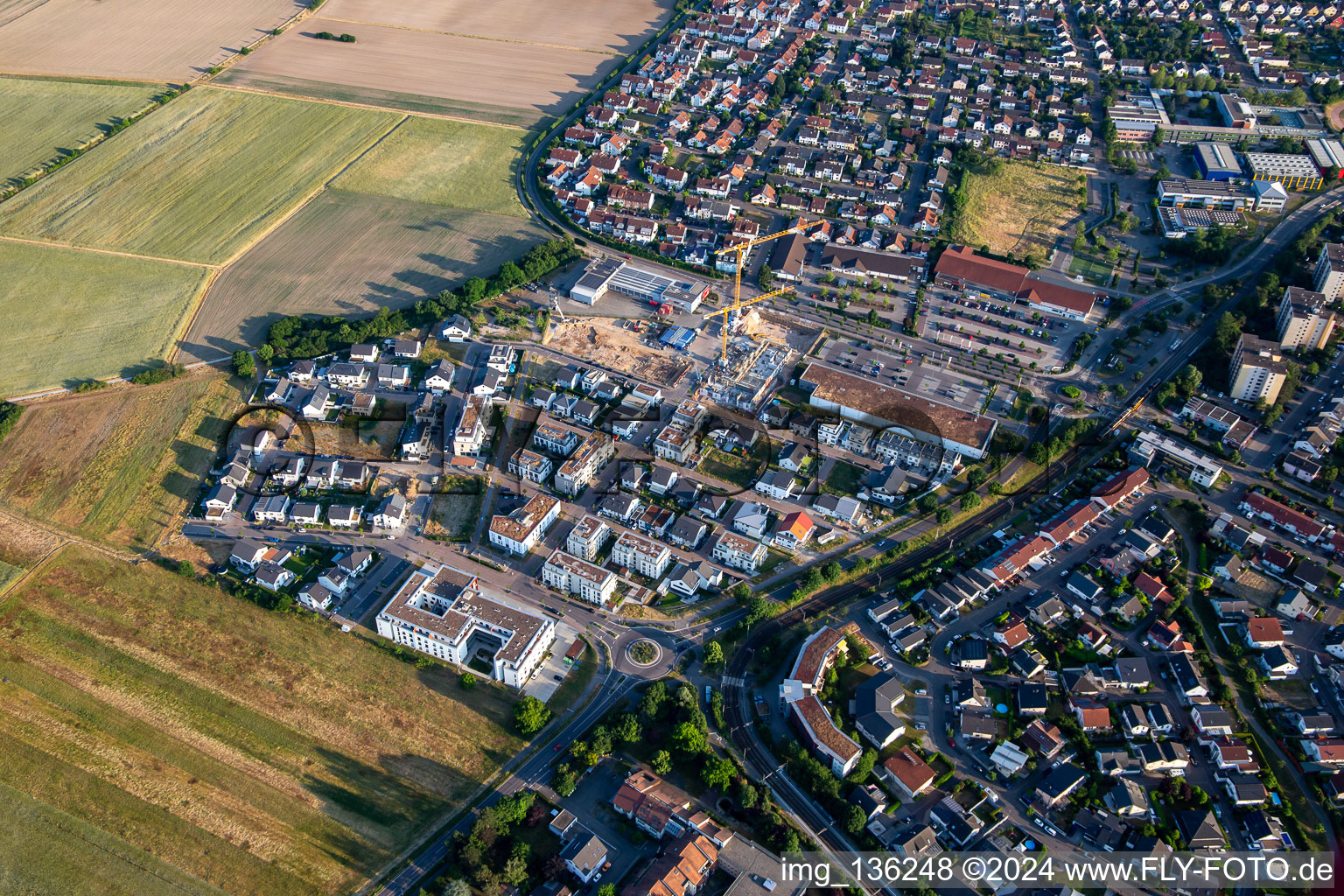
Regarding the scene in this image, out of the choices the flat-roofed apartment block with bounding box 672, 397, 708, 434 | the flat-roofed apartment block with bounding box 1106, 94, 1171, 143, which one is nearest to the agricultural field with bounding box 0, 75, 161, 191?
the flat-roofed apartment block with bounding box 672, 397, 708, 434

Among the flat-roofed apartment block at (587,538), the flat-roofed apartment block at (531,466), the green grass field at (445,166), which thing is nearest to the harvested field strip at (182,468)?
the flat-roofed apartment block at (531,466)

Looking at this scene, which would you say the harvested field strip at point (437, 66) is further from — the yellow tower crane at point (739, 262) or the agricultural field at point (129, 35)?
the yellow tower crane at point (739, 262)

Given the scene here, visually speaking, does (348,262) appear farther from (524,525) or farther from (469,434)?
(524,525)

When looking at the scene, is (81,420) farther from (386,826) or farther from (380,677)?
(386,826)

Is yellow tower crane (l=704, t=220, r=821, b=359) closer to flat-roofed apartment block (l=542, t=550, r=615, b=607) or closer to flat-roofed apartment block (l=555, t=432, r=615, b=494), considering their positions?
flat-roofed apartment block (l=555, t=432, r=615, b=494)

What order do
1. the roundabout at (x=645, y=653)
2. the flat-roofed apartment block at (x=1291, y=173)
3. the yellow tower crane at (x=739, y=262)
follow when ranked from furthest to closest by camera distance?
1. the flat-roofed apartment block at (x=1291, y=173)
2. the yellow tower crane at (x=739, y=262)
3. the roundabout at (x=645, y=653)
